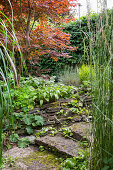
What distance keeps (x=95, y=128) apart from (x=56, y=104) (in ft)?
6.89

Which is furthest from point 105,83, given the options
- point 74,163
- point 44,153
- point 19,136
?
point 19,136

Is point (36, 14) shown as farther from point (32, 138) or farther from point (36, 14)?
point (32, 138)

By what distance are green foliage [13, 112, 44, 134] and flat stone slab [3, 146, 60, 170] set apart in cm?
44

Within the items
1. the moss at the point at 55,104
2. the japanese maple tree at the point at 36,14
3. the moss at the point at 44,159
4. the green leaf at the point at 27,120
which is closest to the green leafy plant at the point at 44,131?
the green leaf at the point at 27,120

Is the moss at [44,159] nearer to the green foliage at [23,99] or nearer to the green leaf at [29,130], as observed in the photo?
the green leaf at [29,130]

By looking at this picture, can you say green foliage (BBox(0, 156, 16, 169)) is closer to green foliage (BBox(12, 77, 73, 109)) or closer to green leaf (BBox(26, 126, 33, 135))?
green leaf (BBox(26, 126, 33, 135))

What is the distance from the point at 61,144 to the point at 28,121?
0.83m

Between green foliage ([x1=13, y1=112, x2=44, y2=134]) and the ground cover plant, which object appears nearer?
the ground cover plant

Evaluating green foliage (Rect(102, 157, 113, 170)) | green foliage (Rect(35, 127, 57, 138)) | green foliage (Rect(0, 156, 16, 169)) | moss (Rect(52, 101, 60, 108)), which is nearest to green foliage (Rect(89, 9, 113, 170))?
green foliage (Rect(102, 157, 113, 170))

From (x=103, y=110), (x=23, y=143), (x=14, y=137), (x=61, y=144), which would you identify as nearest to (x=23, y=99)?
(x=14, y=137)

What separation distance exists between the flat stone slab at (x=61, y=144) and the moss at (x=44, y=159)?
10cm

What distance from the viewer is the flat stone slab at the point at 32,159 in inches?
74.1

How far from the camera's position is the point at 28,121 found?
279 cm

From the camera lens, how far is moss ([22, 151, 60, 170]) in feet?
6.32
